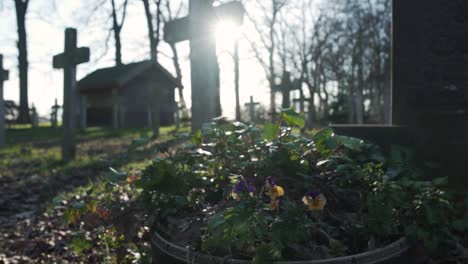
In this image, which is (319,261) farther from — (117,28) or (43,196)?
(117,28)

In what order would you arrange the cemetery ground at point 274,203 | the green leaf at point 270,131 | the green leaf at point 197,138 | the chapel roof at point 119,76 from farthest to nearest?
the chapel roof at point 119,76 → the green leaf at point 197,138 → the green leaf at point 270,131 → the cemetery ground at point 274,203

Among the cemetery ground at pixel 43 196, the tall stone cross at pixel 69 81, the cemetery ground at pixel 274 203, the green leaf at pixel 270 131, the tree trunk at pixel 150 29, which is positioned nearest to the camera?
the cemetery ground at pixel 274 203

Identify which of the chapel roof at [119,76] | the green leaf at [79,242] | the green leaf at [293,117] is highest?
the chapel roof at [119,76]

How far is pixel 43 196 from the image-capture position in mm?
5262

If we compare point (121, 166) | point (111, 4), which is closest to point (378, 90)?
point (111, 4)

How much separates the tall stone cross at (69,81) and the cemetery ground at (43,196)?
0.39 meters

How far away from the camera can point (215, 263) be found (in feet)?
5.33

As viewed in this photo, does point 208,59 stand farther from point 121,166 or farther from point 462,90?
point 462,90

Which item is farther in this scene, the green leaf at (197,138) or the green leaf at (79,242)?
the green leaf at (197,138)

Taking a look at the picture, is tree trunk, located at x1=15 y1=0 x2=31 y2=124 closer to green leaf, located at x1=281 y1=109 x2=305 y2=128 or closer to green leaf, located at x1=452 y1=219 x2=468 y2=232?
green leaf, located at x1=281 y1=109 x2=305 y2=128

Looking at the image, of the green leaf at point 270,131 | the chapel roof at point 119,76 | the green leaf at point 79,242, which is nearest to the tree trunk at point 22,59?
the chapel roof at point 119,76

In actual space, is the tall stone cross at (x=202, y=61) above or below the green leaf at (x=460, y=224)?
above

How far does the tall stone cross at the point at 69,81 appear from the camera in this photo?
8094 mm

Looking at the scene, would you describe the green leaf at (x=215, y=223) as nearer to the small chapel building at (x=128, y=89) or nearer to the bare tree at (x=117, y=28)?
the small chapel building at (x=128, y=89)
